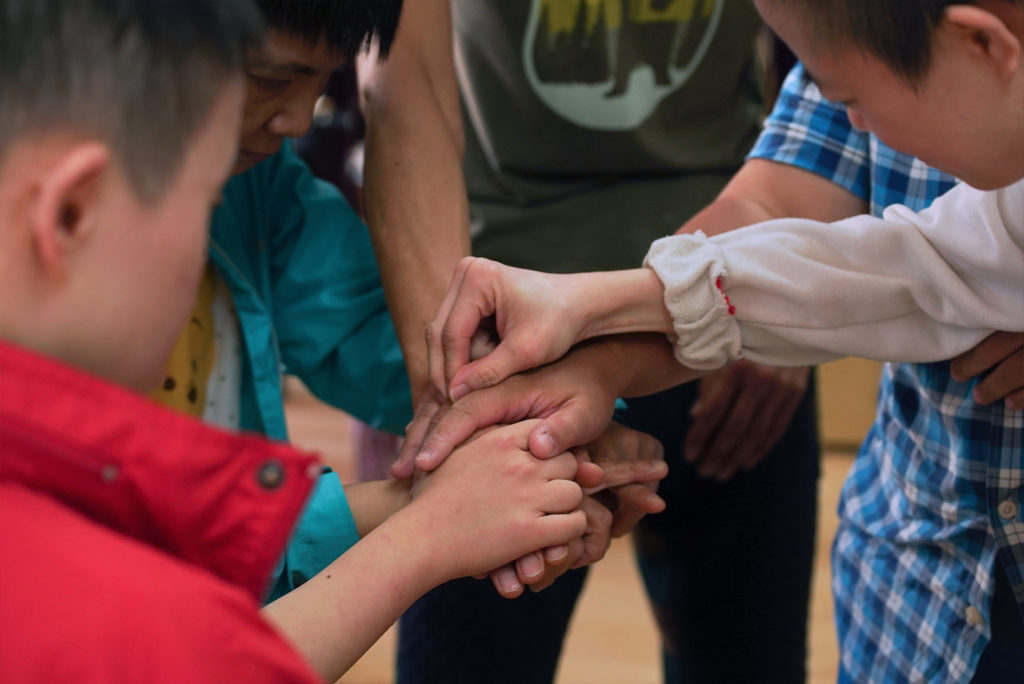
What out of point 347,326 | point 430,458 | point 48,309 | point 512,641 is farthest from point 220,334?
point 48,309

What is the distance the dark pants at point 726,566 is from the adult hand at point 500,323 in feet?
0.91

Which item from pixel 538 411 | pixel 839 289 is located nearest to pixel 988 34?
pixel 839 289

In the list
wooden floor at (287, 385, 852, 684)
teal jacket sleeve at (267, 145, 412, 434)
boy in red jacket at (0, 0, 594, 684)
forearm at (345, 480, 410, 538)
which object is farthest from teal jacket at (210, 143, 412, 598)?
wooden floor at (287, 385, 852, 684)

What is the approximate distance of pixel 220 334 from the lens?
1.04 m

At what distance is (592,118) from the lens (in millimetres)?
1120

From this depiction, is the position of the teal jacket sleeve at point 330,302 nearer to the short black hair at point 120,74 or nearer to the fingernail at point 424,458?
the fingernail at point 424,458

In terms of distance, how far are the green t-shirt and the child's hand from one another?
312 mm

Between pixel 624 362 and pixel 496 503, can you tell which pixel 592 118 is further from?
pixel 496 503

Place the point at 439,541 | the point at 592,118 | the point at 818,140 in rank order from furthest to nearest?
the point at 592,118
the point at 818,140
the point at 439,541

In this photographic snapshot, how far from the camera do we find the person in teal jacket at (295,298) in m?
0.90

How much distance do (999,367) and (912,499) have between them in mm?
169

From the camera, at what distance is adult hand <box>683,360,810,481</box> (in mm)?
1152

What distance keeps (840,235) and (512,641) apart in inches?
20.0

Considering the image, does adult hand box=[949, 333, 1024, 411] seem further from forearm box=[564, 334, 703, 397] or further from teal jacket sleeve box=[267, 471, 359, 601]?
teal jacket sleeve box=[267, 471, 359, 601]
